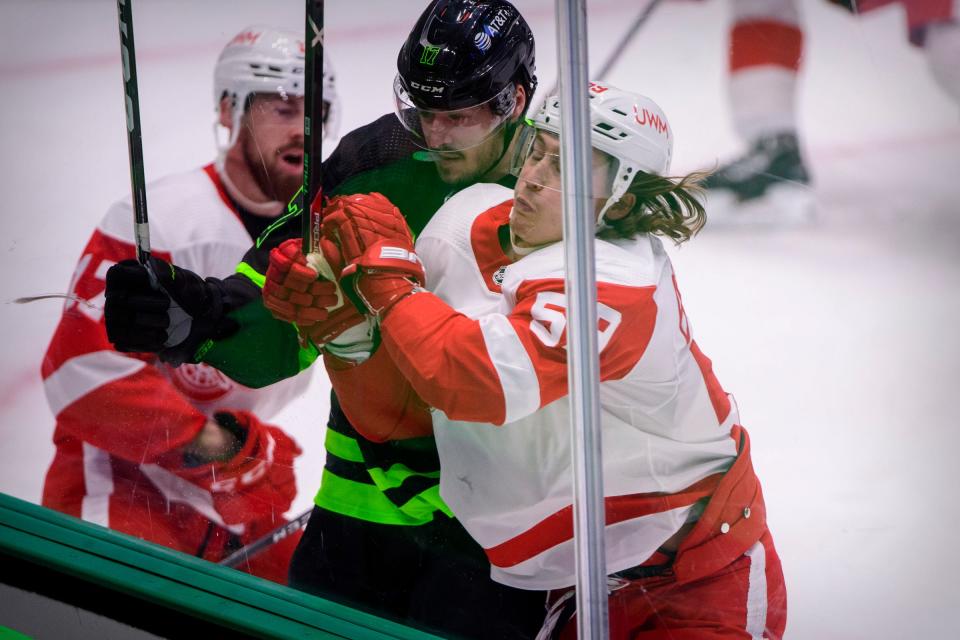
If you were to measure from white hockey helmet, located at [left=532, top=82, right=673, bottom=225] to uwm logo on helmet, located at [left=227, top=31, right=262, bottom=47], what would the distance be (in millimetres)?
642

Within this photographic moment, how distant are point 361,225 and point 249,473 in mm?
564

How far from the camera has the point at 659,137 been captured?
124 cm

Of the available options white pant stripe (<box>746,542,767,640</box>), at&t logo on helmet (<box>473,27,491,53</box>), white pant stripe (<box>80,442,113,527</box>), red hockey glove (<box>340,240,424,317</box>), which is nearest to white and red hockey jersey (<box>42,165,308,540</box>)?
white pant stripe (<box>80,442,113,527</box>)

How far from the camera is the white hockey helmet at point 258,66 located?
5.12 feet

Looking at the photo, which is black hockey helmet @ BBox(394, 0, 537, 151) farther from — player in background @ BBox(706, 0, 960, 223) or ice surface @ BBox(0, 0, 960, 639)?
player in background @ BBox(706, 0, 960, 223)

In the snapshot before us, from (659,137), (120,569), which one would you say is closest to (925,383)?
(659,137)

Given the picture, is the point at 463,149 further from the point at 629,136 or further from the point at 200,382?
the point at 200,382

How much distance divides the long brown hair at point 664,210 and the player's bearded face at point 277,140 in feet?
1.85

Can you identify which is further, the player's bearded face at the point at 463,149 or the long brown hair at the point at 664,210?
the player's bearded face at the point at 463,149

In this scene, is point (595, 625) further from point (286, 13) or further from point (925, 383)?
point (286, 13)

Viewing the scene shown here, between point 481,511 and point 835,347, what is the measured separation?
56 cm

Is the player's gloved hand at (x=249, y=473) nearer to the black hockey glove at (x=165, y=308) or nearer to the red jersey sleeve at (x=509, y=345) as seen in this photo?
the black hockey glove at (x=165, y=308)

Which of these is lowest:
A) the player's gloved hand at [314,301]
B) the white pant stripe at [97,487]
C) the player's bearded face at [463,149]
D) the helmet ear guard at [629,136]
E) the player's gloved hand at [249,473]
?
the white pant stripe at [97,487]

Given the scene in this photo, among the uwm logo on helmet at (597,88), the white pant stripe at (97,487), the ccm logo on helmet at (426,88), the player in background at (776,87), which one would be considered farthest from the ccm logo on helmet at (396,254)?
the white pant stripe at (97,487)
